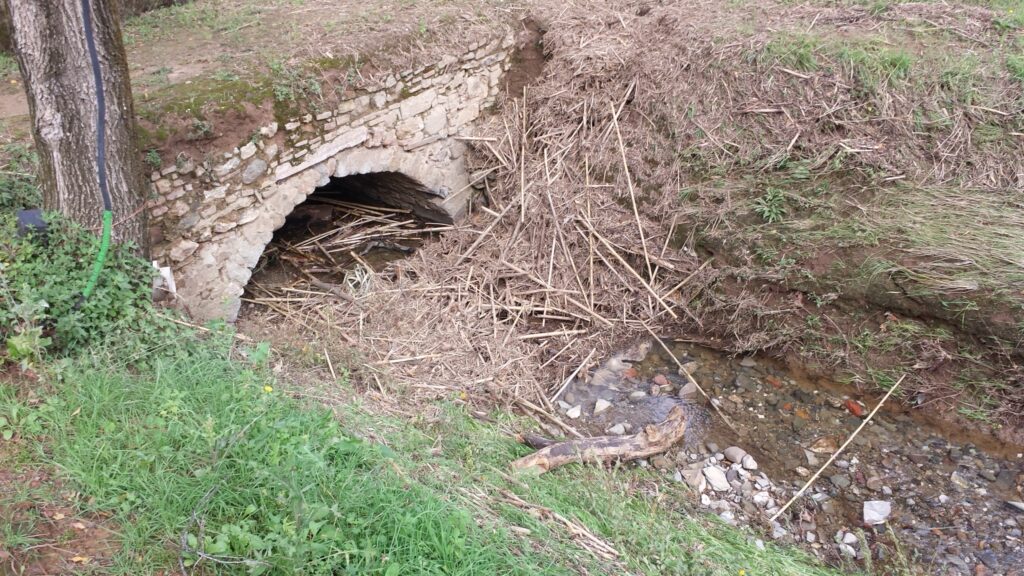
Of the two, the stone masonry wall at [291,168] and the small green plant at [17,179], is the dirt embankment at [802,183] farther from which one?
the small green plant at [17,179]

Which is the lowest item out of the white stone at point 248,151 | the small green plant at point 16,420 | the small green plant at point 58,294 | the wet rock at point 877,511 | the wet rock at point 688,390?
the wet rock at point 877,511

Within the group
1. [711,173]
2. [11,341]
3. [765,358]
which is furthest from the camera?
[711,173]

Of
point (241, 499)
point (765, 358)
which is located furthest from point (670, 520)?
point (241, 499)

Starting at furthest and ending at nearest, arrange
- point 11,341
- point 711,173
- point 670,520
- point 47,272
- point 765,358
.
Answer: point 711,173
point 765,358
point 670,520
point 47,272
point 11,341

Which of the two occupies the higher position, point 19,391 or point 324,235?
point 19,391

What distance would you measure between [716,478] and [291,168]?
13.6 ft

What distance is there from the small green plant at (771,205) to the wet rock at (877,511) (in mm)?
2506

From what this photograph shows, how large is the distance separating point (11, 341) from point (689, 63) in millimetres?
6107

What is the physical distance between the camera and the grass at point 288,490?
2605 mm

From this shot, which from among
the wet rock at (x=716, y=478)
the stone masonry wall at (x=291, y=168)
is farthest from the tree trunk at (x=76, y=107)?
the wet rock at (x=716, y=478)

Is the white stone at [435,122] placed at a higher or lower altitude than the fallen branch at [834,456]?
higher

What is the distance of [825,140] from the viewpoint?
5.89 m

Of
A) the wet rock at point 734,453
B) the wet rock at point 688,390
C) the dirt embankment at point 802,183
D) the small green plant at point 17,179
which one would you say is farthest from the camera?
the wet rock at point 688,390

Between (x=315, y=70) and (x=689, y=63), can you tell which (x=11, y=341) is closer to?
(x=315, y=70)
